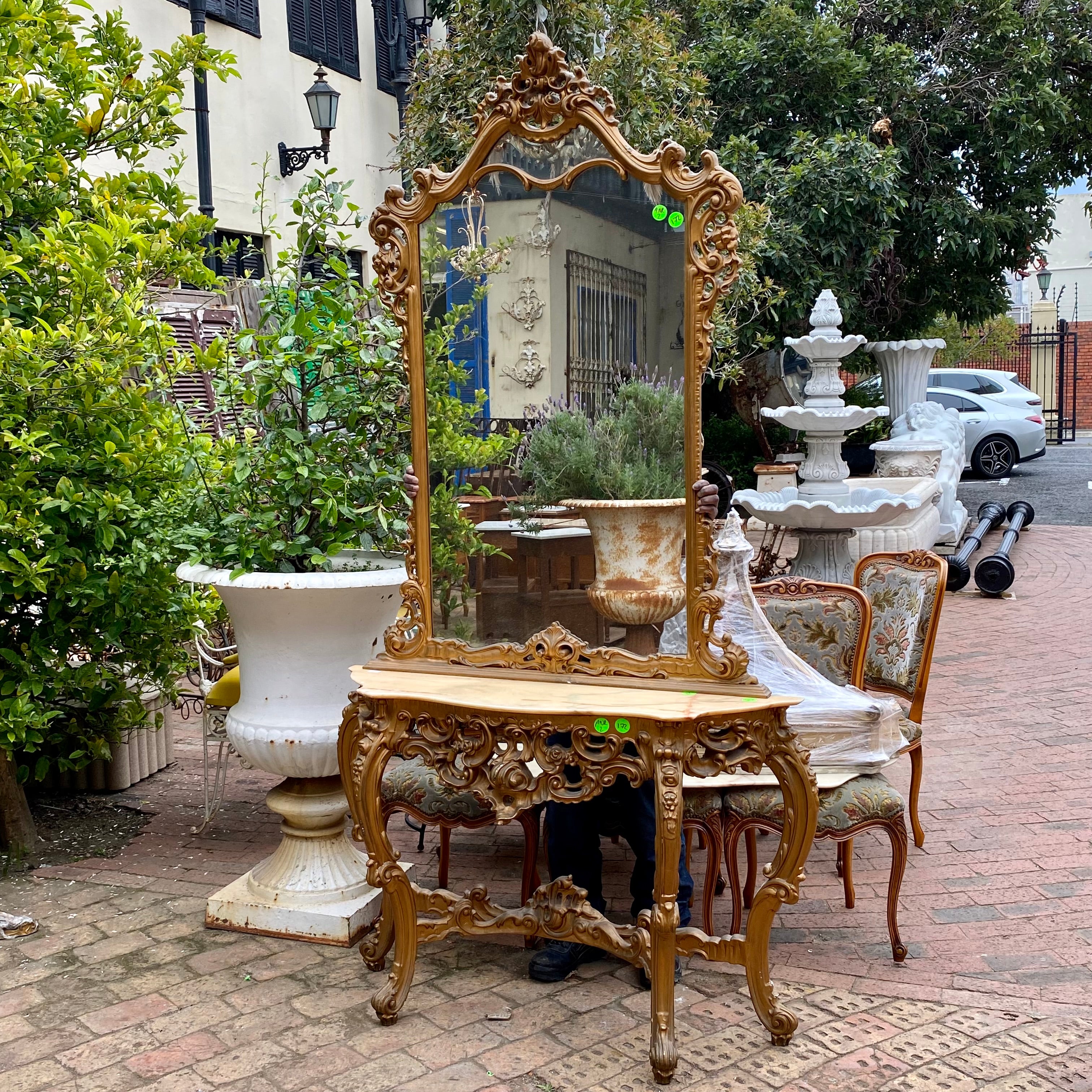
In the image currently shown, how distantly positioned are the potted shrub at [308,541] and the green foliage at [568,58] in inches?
168

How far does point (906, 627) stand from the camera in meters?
4.53

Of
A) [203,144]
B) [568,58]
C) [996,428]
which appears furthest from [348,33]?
[996,428]

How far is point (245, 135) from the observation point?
11.0 m

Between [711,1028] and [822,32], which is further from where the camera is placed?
[822,32]

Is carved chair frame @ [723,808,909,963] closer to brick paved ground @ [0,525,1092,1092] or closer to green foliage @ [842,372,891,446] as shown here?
brick paved ground @ [0,525,1092,1092]

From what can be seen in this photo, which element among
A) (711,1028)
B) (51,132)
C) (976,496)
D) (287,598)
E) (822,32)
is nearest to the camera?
(711,1028)

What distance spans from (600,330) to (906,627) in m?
1.95

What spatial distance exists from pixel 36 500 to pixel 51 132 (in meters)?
1.44

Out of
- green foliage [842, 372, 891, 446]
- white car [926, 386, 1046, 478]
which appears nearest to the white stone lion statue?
green foliage [842, 372, 891, 446]

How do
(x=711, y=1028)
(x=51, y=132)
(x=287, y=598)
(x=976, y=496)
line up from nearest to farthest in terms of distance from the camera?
(x=711, y=1028) → (x=287, y=598) → (x=51, y=132) → (x=976, y=496)

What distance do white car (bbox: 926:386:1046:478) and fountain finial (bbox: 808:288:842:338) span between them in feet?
37.7

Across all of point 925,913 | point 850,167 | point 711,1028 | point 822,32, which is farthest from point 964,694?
point 822,32

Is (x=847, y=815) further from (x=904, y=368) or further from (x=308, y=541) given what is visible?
(x=904, y=368)

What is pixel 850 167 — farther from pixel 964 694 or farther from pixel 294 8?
pixel 964 694
